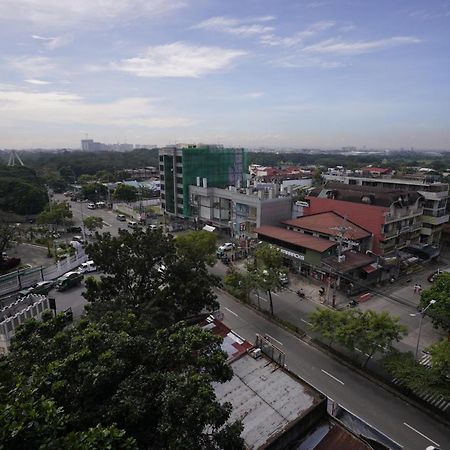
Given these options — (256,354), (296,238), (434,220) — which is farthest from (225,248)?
(256,354)

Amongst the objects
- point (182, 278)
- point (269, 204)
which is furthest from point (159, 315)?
point (269, 204)

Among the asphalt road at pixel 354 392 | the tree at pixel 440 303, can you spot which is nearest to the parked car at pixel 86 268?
the asphalt road at pixel 354 392

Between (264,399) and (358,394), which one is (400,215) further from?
(264,399)

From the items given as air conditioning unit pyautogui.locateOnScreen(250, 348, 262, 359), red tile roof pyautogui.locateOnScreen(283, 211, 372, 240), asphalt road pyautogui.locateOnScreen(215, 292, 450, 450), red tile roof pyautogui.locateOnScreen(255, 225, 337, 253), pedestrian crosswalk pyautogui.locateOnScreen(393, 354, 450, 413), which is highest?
red tile roof pyautogui.locateOnScreen(283, 211, 372, 240)

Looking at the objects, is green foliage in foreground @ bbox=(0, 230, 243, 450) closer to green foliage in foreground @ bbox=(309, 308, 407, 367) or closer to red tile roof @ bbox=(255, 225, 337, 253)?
green foliage in foreground @ bbox=(309, 308, 407, 367)

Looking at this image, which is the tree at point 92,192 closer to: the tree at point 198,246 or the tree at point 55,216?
the tree at point 55,216

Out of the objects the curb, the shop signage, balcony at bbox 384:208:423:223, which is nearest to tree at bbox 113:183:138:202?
the shop signage

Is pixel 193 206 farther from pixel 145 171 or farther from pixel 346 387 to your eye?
pixel 145 171
